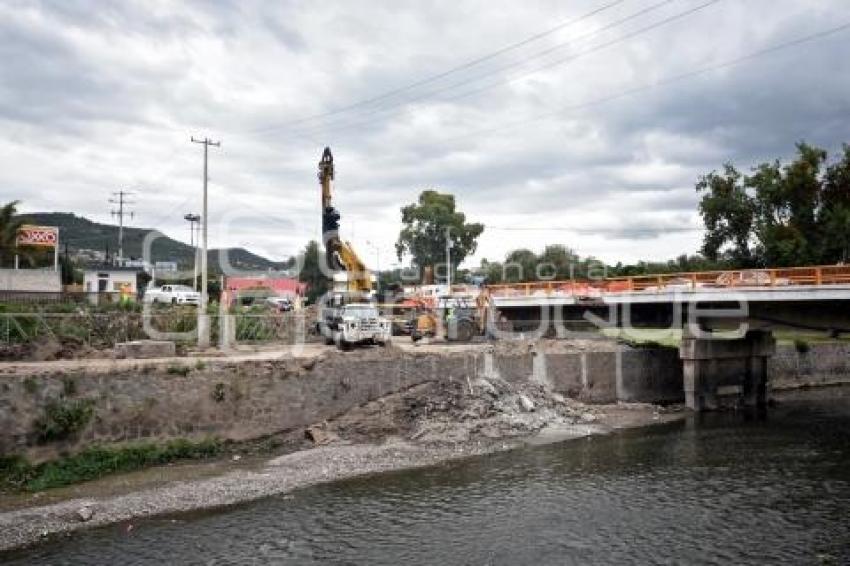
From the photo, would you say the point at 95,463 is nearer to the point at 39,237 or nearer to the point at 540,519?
the point at 540,519

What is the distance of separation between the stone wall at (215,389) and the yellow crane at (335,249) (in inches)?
420

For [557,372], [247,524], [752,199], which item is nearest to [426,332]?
[557,372]

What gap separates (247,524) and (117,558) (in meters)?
3.73

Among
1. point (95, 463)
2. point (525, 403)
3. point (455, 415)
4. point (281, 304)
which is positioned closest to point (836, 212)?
point (525, 403)

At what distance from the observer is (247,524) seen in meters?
21.3

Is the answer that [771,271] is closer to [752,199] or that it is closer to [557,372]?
[557,372]

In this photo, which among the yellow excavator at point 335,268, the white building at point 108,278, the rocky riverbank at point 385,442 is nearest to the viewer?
the rocky riverbank at point 385,442

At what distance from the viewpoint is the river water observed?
746 inches

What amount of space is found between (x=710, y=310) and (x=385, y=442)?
67.9 feet

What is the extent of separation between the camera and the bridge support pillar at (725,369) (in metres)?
43.3

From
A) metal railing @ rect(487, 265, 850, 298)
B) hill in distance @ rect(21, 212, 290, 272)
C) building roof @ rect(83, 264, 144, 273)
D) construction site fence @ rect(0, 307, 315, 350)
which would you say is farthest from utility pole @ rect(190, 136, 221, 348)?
hill in distance @ rect(21, 212, 290, 272)

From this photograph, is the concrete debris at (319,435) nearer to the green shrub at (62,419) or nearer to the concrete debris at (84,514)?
the green shrub at (62,419)

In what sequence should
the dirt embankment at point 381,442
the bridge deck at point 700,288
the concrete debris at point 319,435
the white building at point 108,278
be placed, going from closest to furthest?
the dirt embankment at point 381,442 < the concrete debris at point 319,435 < the bridge deck at point 700,288 < the white building at point 108,278

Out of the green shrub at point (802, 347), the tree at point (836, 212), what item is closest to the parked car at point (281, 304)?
the green shrub at point (802, 347)
